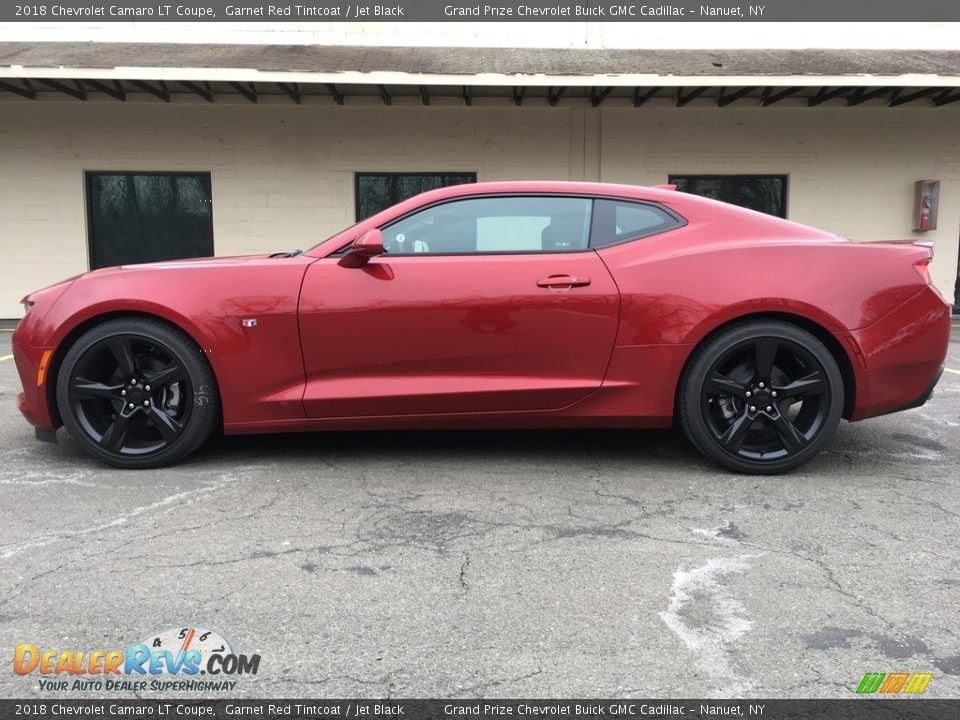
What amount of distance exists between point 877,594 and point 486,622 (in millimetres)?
1327

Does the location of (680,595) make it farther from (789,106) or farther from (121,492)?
(789,106)

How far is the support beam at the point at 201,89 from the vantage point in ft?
31.1

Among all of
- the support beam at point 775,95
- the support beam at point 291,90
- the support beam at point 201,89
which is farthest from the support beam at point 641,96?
the support beam at point 201,89

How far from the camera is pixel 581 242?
3602 mm

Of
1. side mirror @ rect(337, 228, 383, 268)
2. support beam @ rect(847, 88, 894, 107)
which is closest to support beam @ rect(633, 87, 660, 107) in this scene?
support beam @ rect(847, 88, 894, 107)

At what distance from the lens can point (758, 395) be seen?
3.49 meters

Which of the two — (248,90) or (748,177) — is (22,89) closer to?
A: (248,90)

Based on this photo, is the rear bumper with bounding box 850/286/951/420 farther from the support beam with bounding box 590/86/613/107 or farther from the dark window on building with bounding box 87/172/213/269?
the dark window on building with bounding box 87/172/213/269

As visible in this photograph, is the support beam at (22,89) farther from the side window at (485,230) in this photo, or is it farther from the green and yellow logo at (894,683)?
the green and yellow logo at (894,683)

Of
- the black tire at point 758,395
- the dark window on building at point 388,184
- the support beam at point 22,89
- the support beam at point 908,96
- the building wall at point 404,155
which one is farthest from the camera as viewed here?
the dark window on building at point 388,184

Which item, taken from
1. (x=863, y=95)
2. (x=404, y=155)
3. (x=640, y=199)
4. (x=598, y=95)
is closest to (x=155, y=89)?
(x=404, y=155)

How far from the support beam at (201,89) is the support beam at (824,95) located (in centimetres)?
862

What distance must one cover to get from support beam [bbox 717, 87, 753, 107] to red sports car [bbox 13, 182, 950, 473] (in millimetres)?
7258

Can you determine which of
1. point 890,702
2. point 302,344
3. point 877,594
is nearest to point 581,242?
point 302,344
